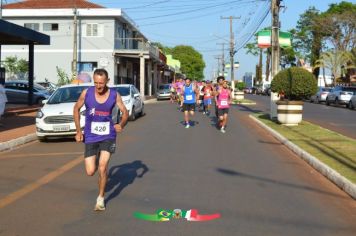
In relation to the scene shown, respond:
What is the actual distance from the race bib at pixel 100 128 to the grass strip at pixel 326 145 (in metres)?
3.91

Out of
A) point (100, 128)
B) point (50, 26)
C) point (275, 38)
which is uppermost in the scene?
point (50, 26)

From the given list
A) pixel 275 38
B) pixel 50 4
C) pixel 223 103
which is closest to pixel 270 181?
pixel 223 103

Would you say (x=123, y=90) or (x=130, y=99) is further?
(x=123, y=90)

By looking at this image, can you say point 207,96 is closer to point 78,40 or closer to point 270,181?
point 270,181

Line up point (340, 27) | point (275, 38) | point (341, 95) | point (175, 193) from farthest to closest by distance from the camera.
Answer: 1. point (340, 27)
2. point (341, 95)
3. point (275, 38)
4. point (175, 193)

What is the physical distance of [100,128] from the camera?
6809 millimetres

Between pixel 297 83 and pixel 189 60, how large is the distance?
408ft

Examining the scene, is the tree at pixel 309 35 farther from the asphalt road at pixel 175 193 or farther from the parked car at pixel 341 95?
the asphalt road at pixel 175 193

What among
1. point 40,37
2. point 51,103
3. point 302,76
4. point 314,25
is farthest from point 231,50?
point 51,103

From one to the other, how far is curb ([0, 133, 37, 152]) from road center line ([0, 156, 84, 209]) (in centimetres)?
278

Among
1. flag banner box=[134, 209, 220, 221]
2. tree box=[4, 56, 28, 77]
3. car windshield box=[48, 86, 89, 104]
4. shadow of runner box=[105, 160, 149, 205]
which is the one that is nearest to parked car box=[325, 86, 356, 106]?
tree box=[4, 56, 28, 77]

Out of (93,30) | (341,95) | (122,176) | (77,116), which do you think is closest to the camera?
(77,116)

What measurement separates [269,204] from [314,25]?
207 ft

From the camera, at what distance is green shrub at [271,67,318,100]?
62.4ft
